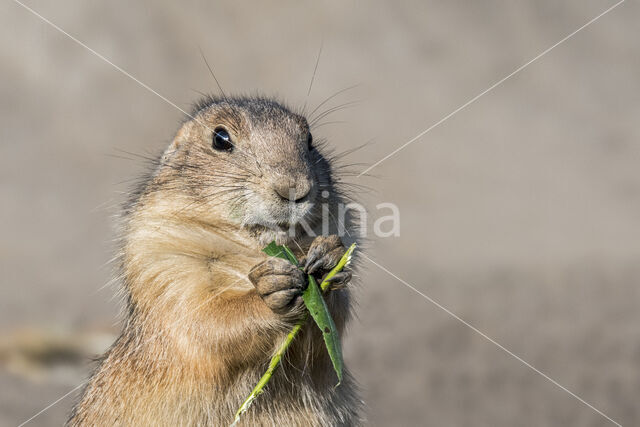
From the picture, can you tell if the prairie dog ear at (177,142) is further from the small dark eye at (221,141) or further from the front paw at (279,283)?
the front paw at (279,283)

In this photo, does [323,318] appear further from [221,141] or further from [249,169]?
[221,141]

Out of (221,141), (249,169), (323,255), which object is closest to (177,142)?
(221,141)

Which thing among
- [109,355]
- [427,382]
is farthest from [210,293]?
[427,382]

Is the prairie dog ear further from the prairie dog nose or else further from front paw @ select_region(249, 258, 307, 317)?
front paw @ select_region(249, 258, 307, 317)

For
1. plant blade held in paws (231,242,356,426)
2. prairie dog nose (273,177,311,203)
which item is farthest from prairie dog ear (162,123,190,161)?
plant blade held in paws (231,242,356,426)

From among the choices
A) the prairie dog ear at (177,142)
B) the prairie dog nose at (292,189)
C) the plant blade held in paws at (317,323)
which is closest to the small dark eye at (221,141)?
the prairie dog ear at (177,142)

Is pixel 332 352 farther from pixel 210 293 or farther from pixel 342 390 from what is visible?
pixel 342 390
